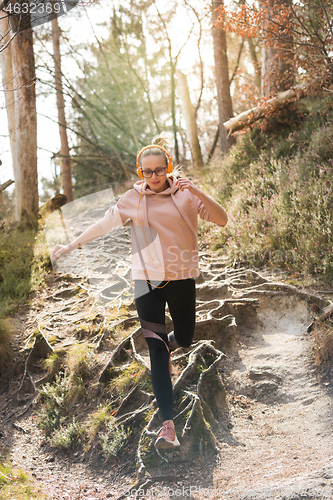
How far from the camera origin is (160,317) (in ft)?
9.93

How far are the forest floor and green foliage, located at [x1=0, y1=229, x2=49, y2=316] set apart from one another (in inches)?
58.1

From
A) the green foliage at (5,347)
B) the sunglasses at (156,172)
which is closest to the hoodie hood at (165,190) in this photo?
the sunglasses at (156,172)

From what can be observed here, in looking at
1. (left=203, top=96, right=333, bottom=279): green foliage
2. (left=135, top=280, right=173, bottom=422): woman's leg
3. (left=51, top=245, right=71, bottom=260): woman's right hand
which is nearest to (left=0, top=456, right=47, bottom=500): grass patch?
(left=135, top=280, right=173, bottom=422): woman's leg

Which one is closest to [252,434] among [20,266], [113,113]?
[20,266]

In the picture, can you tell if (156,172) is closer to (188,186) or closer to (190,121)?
(188,186)

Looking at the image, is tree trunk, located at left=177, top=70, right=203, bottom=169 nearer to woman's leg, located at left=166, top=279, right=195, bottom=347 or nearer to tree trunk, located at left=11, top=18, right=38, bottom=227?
tree trunk, located at left=11, top=18, right=38, bottom=227

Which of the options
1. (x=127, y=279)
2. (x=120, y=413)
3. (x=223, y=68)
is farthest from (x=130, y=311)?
(x=223, y=68)

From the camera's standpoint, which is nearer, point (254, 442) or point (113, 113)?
point (254, 442)

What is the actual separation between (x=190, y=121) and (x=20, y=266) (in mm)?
11008

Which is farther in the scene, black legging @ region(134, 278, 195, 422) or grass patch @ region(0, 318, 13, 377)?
grass patch @ region(0, 318, 13, 377)

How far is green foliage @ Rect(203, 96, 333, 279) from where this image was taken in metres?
5.45

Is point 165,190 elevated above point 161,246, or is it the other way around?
point 165,190

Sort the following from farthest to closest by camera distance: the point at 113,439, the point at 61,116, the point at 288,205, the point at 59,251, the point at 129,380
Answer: the point at 61,116
the point at 288,205
the point at 129,380
the point at 113,439
the point at 59,251

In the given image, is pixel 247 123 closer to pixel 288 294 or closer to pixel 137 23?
pixel 288 294
